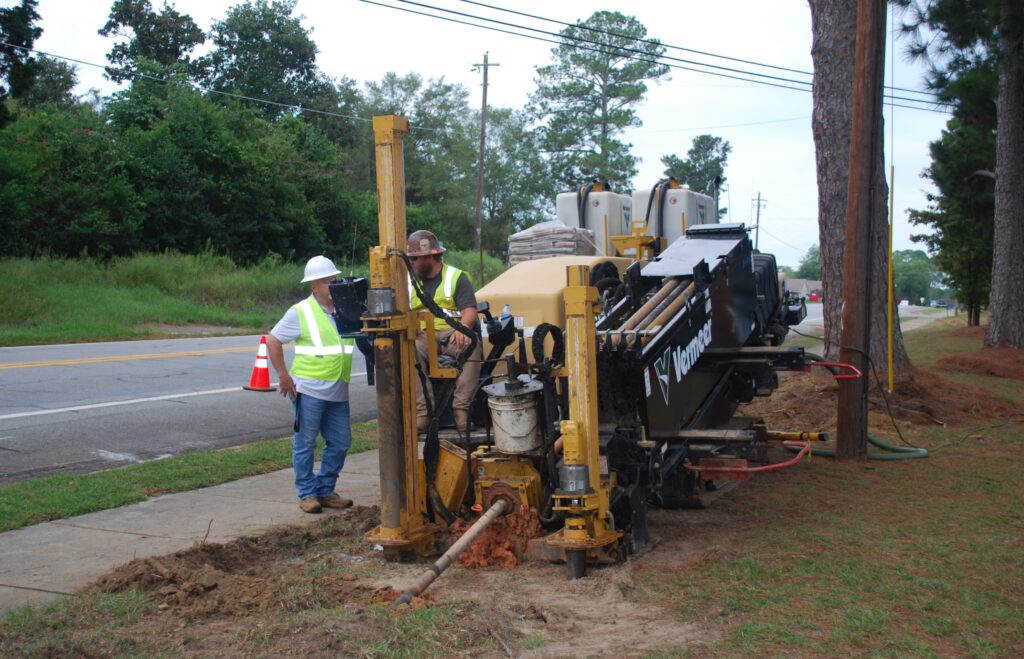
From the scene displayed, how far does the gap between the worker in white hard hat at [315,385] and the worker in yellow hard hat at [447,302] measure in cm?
71

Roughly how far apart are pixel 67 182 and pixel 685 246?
26.4 m

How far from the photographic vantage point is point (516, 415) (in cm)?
608

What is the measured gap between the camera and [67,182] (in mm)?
29859

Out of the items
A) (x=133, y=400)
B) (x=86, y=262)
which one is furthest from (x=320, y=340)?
(x=86, y=262)

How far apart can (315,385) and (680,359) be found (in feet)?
8.71

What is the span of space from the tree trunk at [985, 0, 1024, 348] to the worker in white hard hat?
1600cm

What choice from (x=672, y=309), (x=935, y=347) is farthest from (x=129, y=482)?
(x=935, y=347)

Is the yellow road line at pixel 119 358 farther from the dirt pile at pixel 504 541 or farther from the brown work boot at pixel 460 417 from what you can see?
the dirt pile at pixel 504 541

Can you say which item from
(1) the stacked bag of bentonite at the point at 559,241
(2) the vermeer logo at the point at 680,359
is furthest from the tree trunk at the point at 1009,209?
(2) the vermeer logo at the point at 680,359

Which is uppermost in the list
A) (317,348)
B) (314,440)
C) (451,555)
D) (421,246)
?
(421,246)

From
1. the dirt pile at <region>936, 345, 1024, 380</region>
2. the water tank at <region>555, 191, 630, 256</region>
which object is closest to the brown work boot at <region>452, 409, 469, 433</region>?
the water tank at <region>555, 191, 630, 256</region>

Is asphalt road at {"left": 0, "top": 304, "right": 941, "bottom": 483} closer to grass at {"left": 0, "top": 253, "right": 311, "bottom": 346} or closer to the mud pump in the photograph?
the mud pump

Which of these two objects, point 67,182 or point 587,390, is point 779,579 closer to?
point 587,390

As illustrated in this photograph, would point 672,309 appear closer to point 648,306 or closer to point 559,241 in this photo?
point 648,306
